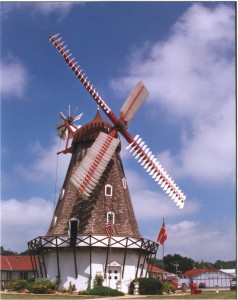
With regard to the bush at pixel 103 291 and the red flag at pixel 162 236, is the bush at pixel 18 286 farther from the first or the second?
the red flag at pixel 162 236

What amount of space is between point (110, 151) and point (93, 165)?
5.98ft

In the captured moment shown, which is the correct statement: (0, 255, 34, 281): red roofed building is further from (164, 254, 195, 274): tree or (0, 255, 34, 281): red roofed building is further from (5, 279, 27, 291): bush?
(164, 254, 195, 274): tree

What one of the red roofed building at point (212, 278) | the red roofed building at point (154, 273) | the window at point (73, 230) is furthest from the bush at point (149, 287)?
the red roofed building at point (212, 278)

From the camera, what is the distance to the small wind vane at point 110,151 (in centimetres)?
2797

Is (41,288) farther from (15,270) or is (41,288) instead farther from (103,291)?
(15,270)

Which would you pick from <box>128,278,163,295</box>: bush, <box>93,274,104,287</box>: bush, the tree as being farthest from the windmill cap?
the tree

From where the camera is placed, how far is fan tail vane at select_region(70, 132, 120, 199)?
90.8 feet

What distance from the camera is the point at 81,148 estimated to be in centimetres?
3281

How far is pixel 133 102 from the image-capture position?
103ft

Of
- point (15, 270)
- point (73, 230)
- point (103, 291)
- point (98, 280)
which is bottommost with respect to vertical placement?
point (15, 270)


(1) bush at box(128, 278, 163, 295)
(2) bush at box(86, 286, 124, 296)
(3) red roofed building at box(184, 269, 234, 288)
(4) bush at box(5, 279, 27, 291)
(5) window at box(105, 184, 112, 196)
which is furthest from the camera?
(3) red roofed building at box(184, 269, 234, 288)

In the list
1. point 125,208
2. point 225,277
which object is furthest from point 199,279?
point 125,208

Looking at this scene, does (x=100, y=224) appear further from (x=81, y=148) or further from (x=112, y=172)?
(x=81, y=148)

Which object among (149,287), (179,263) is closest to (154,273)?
(149,287)
